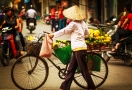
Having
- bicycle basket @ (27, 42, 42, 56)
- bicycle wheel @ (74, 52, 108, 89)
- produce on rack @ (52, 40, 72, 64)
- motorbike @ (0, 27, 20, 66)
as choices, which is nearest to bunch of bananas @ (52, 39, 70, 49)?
produce on rack @ (52, 40, 72, 64)

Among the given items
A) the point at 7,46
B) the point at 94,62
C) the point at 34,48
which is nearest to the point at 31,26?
the point at 7,46

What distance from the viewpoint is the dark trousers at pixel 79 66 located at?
683 centimetres

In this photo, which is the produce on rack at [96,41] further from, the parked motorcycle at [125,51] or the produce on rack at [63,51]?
the parked motorcycle at [125,51]

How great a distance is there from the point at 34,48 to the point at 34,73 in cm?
57

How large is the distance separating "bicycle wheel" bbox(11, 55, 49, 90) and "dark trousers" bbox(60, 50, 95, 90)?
54 centimetres

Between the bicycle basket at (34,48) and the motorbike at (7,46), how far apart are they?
380cm

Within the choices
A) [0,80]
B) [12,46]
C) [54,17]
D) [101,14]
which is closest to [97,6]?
[101,14]

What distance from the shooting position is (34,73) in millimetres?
7426

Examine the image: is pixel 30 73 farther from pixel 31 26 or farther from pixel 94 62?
pixel 31 26

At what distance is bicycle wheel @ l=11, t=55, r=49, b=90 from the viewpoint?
7234 millimetres

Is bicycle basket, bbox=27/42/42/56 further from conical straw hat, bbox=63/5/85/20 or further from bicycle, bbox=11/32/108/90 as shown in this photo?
conical straw hat, bbox=63/5/85/20

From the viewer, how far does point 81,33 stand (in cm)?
681

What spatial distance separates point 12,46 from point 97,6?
833 inches

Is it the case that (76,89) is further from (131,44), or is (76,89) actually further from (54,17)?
(54,17)
